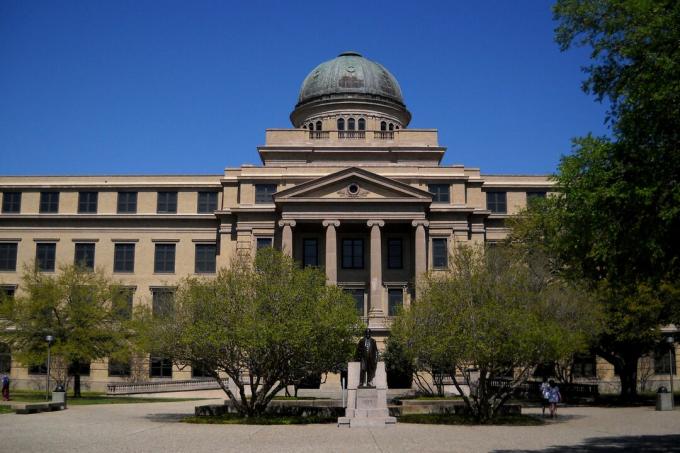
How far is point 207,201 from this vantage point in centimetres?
6831

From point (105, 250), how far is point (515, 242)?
34.5 m

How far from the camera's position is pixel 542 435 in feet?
88.1

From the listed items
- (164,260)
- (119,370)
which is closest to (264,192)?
(164,260)

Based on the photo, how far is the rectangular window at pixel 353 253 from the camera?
211 ft

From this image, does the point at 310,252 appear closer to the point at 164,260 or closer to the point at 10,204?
the point at 164,260

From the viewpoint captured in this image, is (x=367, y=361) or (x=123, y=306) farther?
(x=123, y=306)

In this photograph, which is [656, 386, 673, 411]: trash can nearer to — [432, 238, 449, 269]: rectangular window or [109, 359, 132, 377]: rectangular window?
[432, 238, 449, 269]: rectangular window

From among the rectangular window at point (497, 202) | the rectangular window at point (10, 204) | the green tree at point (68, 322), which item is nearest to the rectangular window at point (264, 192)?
the green tree at point (68, 322)

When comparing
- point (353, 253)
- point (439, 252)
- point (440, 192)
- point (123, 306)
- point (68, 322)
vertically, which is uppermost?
point (440, 192)

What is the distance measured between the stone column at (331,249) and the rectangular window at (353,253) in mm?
2457

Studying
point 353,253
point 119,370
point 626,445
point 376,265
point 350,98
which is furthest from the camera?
point 350,98

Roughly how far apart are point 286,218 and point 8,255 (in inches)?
1003

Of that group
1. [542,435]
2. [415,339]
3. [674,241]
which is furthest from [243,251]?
[674,241]

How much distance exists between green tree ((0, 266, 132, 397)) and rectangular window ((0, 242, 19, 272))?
1460cm
